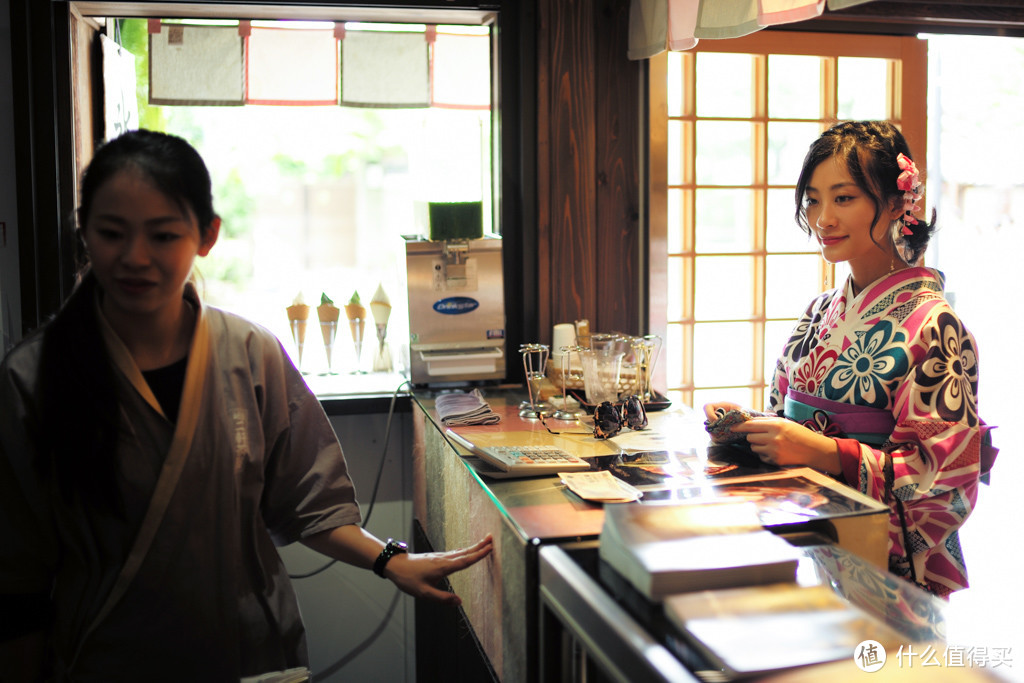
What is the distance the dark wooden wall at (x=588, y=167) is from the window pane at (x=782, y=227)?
3.08ft

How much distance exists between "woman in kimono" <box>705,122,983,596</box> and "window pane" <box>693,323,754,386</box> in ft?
4.39

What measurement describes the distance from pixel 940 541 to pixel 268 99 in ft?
7.94

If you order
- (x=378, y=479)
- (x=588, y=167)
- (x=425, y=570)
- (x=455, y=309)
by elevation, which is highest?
(x=588, y=167)

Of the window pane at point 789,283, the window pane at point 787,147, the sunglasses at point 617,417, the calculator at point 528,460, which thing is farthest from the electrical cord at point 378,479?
the window pane at point 787,147

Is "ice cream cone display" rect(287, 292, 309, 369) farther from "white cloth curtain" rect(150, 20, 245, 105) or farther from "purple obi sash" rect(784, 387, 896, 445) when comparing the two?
"purple obi sash" rect(784, 387, 896, 445)

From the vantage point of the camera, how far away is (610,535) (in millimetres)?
1167

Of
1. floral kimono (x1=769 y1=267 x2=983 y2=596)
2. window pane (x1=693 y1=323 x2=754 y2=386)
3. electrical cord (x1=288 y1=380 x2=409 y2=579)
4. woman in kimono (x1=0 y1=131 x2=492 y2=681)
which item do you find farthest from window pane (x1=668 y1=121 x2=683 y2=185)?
woman in kimono (x1=0 y1=131 x2=492 y2=681)

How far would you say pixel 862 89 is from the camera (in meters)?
3.36

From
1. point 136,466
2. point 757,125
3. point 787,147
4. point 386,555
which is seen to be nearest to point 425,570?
point 386,555

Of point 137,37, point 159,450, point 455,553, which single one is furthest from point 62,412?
point 137,37

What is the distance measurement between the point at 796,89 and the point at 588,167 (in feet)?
4.10

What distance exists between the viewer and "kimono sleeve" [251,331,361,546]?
Answer: 56.6 inches

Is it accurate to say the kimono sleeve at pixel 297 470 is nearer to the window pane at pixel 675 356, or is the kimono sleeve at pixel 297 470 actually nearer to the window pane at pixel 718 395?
the window pane at pixel 675 356

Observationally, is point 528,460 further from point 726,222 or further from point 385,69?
point 726,222
